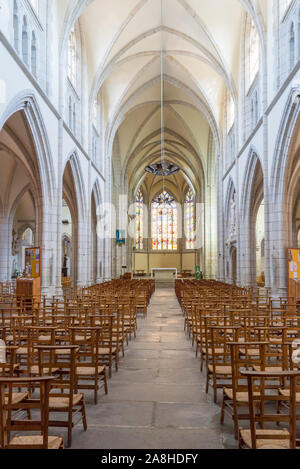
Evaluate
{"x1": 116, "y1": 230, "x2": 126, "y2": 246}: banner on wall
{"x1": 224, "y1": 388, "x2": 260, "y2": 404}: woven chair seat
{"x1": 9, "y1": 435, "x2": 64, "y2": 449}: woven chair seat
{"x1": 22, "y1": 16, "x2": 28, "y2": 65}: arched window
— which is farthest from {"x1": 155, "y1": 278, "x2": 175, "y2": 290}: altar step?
{"x1": 9, "y1": 435, "x2": 64, "y2": 449}: woven chair seat

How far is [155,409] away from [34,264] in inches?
A: 431

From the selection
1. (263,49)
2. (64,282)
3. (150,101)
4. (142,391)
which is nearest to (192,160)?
(150,101)

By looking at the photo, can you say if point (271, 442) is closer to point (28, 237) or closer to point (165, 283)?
point (165, 283)

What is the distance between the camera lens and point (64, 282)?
3089 cm

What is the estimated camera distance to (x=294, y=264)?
1373 centimetres

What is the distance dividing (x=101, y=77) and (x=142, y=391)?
20.1 m

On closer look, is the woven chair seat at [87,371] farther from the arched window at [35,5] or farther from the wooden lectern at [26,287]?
the arched window at [35,5]

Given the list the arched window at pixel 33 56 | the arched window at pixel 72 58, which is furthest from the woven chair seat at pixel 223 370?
the arched window at pixel 72 58

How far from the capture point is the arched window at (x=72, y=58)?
1941 cm

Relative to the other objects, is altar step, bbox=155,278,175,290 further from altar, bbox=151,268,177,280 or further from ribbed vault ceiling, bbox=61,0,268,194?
ribbed vault ceiling, bbox=61,0,268,194

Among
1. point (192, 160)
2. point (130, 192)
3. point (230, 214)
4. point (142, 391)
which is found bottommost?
point (142, 391)

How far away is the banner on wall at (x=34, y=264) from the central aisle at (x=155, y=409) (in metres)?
7.82
